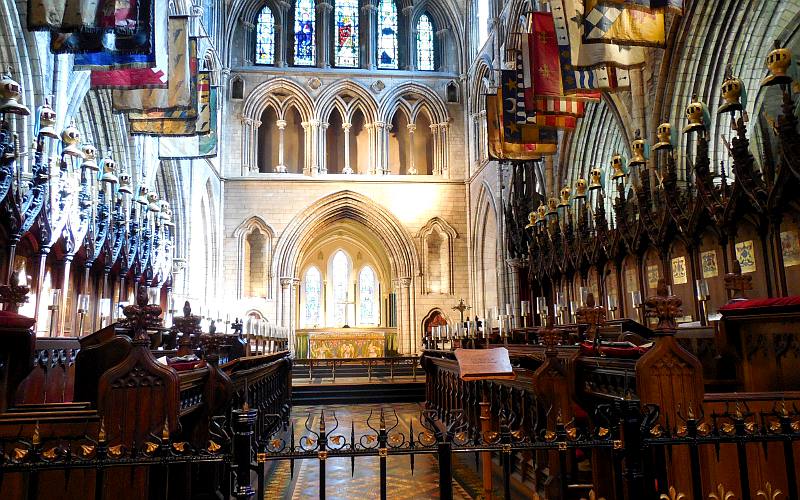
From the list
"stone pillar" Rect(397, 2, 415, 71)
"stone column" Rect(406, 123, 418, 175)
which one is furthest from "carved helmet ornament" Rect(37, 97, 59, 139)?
"stone pillar" Rect(397, 2, 415, 71)

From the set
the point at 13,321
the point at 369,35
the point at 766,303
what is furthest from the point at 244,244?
the point at 766,303

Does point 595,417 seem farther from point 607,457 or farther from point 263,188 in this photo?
point 263,188

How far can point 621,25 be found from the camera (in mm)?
7430

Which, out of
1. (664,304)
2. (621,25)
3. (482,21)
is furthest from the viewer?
(482,21)

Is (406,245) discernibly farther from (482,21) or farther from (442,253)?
(482,21)

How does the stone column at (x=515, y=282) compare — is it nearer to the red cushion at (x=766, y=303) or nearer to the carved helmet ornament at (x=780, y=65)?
the carved helmet ornament at (x=780, y=65)

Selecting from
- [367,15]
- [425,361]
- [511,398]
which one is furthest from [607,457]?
[367,15]

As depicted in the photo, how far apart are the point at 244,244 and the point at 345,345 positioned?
4.92 meters

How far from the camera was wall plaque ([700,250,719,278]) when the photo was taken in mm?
8703

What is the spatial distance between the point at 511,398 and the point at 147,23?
6246 mm

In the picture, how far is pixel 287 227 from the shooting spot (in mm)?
21750

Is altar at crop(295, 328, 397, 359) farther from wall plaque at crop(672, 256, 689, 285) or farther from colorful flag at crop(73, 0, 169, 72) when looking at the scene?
colorful flag at crop(73, 0, 169, 72)

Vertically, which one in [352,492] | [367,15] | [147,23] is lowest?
[352,492]

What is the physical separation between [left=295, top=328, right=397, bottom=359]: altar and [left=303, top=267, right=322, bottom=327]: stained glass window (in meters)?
4.47
